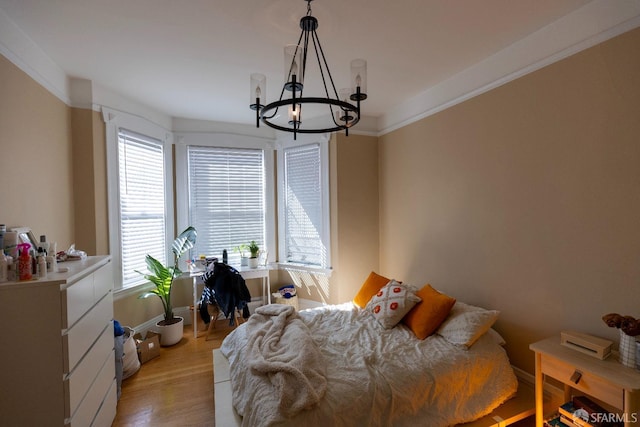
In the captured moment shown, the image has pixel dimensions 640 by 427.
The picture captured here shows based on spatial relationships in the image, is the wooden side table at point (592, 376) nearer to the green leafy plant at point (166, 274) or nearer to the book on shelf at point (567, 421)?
the book on shelf at point (567, 421)

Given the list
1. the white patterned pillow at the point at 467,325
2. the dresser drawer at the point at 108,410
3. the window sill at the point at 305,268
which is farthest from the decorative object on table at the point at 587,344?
the dresser drawer at the point at 108,410

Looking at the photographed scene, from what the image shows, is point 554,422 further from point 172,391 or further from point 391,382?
point 172,391

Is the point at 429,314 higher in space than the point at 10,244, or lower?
lower

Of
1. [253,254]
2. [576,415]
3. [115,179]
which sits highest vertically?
[115,179]

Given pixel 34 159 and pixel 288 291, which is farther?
Answer: pixel 288 291

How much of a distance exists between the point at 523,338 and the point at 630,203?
1232 mm

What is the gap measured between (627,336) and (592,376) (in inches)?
11.5

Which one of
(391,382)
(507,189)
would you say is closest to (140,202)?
(391,382)

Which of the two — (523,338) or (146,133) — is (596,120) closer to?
(523,338)

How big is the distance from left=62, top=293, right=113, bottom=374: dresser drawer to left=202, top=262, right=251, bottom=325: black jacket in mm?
1154

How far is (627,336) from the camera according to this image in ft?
5.23

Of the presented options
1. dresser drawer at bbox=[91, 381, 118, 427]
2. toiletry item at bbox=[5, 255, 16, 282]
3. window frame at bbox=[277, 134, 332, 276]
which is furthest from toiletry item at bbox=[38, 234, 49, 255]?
window frame at bbox=[277, 134, 332, 276]

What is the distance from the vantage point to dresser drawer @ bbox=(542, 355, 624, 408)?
4.95ft

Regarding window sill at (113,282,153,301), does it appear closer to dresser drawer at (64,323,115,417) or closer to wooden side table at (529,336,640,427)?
dresser drawer at (64,323,115,417)
